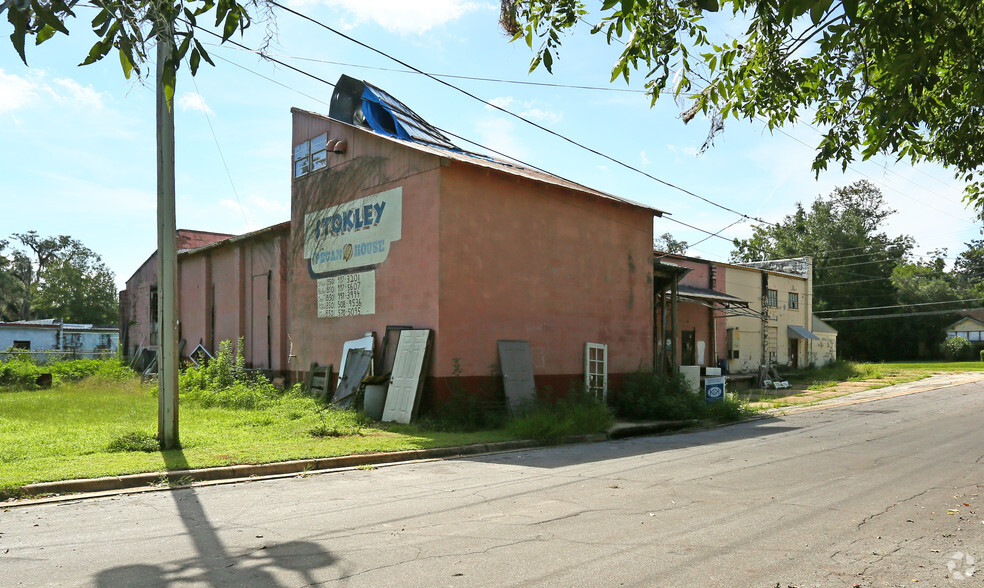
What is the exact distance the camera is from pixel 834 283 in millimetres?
61125

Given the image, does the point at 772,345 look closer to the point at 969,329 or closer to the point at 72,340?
the point at 72,340

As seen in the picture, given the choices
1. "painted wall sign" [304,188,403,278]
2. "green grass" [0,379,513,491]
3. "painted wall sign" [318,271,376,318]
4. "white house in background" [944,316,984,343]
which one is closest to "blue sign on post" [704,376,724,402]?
"green grass" [0,379,513,491]

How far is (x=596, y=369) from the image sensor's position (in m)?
18.8

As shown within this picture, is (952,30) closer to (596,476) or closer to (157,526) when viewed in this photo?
(596,476)

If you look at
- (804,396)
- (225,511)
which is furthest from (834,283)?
(225,511)

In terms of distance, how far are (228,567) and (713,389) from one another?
16.6 meters

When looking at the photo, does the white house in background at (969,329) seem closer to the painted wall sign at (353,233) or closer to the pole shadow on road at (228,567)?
the painted wall sign at (353,233)

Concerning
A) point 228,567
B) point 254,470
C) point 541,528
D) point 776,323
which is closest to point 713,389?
point 254,470

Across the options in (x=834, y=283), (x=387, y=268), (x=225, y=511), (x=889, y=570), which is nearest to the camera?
(x=889, y=570)

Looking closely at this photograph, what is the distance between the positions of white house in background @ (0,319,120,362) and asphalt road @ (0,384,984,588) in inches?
Result: 1510

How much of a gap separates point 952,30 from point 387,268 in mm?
12665

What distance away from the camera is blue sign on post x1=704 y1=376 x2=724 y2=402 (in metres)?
19.4

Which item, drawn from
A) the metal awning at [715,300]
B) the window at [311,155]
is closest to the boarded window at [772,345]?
the metal awning at [715,300]

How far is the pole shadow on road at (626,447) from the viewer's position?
11404 millimetres
